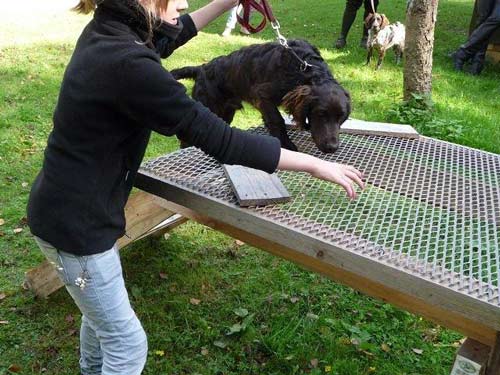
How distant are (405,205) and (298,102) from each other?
0.93 metres

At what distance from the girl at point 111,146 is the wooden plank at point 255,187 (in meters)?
0.46

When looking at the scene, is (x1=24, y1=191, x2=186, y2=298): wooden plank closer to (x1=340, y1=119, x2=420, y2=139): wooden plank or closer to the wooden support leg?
(x1=340, y1=119, x2=420, y2=139): wooden plank

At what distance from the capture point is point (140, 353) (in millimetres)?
2055

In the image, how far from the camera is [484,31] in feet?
25.4

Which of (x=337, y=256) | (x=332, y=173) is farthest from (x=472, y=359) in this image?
(x=332, y=173)

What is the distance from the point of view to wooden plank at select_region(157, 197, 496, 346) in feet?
6.19

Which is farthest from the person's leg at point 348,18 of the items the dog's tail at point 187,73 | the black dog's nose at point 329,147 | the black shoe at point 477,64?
the black dog's nose at point 329,147

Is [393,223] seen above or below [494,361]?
above

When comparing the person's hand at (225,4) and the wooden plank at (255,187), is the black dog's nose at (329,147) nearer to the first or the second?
the wooden plank at (255,187)

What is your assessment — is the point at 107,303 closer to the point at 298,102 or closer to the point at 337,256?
the point at 337,256

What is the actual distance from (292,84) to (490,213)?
4.22ft

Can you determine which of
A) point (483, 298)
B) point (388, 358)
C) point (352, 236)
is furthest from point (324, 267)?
point (388, 358)

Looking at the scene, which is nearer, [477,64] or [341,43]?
[477,64]

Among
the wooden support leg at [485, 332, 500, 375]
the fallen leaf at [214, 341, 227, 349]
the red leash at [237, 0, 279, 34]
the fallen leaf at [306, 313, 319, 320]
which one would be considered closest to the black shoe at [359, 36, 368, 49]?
the fallen leaf at [306, 313, 319, 320]
